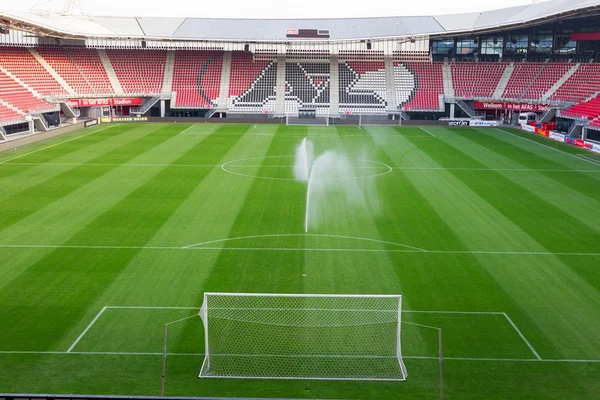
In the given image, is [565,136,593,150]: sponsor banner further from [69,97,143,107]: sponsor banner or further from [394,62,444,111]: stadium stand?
[69,97,143,107]: sponsor banner

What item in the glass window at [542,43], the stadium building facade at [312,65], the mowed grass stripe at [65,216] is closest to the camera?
the mowed grass stripe at [65,216]

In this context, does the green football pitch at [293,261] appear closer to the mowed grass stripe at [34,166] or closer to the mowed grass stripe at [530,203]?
the mowed grass stripe at [530,203]

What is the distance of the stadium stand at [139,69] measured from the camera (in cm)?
7081

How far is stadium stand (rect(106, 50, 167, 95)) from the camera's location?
232 ft

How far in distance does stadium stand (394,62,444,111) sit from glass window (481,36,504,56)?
4798mm

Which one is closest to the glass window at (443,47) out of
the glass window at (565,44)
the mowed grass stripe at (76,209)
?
the glass window at (565,44)

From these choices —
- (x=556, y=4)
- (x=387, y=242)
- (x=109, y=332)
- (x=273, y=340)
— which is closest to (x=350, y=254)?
(x=387, y=242)

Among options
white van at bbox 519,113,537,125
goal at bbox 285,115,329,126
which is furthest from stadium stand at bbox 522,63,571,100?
goal at bbox 285,115,329,126

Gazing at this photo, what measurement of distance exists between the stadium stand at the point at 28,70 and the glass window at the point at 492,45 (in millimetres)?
42563

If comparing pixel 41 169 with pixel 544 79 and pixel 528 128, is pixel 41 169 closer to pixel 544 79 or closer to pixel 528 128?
pixel 528 128

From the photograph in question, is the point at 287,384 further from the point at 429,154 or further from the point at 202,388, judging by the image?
the point at 429,154

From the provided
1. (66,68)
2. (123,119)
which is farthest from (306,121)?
(66,68)

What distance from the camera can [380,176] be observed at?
121 ft

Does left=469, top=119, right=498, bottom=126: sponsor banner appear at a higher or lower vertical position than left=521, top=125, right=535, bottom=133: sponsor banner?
higher
